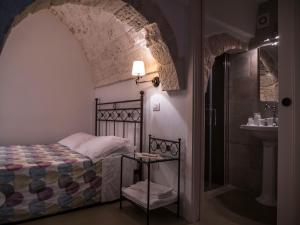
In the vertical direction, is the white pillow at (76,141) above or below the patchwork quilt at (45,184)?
above

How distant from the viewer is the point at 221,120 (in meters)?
3.35

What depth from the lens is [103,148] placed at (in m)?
2.60

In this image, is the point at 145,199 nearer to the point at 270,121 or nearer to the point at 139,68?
the point at 139,68

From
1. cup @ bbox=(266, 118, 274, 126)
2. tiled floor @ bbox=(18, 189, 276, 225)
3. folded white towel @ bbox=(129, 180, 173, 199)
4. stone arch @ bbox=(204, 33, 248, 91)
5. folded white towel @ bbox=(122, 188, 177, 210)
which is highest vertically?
stone arch @ bbox=(204, 33, 248, 91)

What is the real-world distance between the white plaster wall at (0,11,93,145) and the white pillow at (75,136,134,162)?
1.30 metres

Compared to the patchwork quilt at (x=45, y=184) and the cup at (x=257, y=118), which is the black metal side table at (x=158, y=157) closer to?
the patchwork quilt at (x=45, y=184)

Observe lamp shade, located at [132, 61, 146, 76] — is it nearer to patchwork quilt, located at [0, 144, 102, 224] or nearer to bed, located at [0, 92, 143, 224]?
bed, located at [0, 92, 143, 224]

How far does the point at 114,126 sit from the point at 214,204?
182 centimetres

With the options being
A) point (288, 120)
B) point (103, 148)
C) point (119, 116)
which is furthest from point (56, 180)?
point (288, 120)

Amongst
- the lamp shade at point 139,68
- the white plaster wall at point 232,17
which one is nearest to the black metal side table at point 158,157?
the lamp shade at point 139,68

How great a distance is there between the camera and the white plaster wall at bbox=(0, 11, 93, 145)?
3551 mm

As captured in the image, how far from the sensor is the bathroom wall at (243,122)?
3.09m

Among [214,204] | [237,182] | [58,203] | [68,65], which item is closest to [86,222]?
[58,203]

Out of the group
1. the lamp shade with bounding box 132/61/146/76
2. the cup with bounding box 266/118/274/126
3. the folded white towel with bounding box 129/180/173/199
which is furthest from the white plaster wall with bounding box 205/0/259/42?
the folded white towel with bounding box 129/180/173/199
